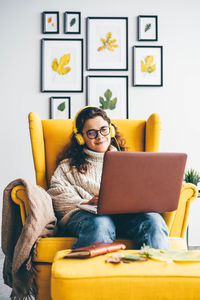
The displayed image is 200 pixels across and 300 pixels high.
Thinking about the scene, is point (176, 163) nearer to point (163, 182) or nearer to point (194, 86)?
point (163, 182)

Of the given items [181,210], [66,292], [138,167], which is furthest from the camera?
[181,210]

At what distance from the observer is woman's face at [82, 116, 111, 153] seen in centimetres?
187

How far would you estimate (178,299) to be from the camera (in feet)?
3.25

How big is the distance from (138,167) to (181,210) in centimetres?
53

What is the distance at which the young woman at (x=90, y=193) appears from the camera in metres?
1.37

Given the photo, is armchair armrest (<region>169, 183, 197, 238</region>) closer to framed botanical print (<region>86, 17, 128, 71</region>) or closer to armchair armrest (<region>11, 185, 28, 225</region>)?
armchair armrest (<region>11, 185, 28, 225</region>)

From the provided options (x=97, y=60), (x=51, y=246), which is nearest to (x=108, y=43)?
(x=97, y=60)

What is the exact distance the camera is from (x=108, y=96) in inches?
109

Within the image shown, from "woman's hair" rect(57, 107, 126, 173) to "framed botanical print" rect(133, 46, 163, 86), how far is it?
0.95 m

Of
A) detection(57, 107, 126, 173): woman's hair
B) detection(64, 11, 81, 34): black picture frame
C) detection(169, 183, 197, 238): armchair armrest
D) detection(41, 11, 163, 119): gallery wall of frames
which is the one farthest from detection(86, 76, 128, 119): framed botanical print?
detection(169, 183, 197, 238): armchair armrest

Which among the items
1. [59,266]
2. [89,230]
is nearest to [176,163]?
[89,230]

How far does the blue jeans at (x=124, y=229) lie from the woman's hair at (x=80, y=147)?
0.36m

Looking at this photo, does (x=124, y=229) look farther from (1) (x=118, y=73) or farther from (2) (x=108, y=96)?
(1) (x=118, y=73)

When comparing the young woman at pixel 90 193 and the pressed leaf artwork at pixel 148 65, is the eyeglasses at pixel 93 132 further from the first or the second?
the pressed leaf artwork at pixel 148 65
